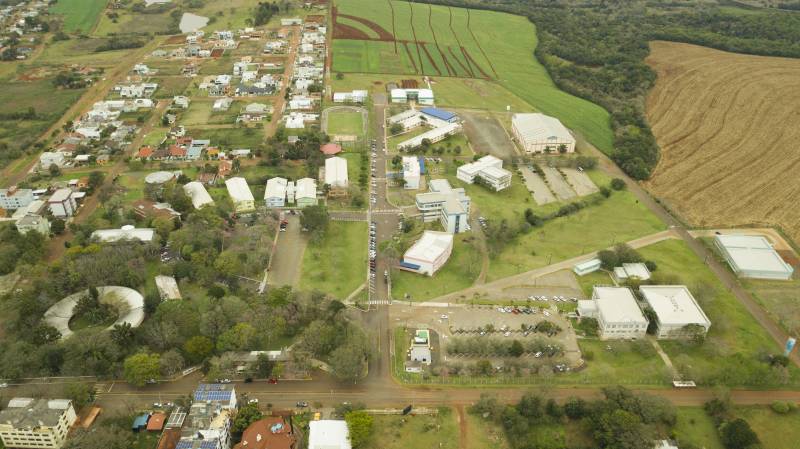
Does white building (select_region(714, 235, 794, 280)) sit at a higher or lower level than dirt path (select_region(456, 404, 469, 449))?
higher

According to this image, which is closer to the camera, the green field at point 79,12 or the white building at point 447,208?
the white building at point 447,208

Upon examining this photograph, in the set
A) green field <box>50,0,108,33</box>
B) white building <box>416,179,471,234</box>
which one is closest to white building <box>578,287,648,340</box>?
white building <box>416,179,471,234</box>

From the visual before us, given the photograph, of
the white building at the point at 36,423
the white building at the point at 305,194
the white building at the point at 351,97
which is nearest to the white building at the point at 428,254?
the white building at the point at 305,194

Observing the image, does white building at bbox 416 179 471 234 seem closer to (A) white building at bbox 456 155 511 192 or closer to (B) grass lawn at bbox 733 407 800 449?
(A) white building at bbox 456 155 511 192

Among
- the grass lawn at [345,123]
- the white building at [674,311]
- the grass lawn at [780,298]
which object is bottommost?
the grass lawn at [345,123]

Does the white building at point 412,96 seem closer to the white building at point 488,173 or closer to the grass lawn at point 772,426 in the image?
the white building at point 488,173
